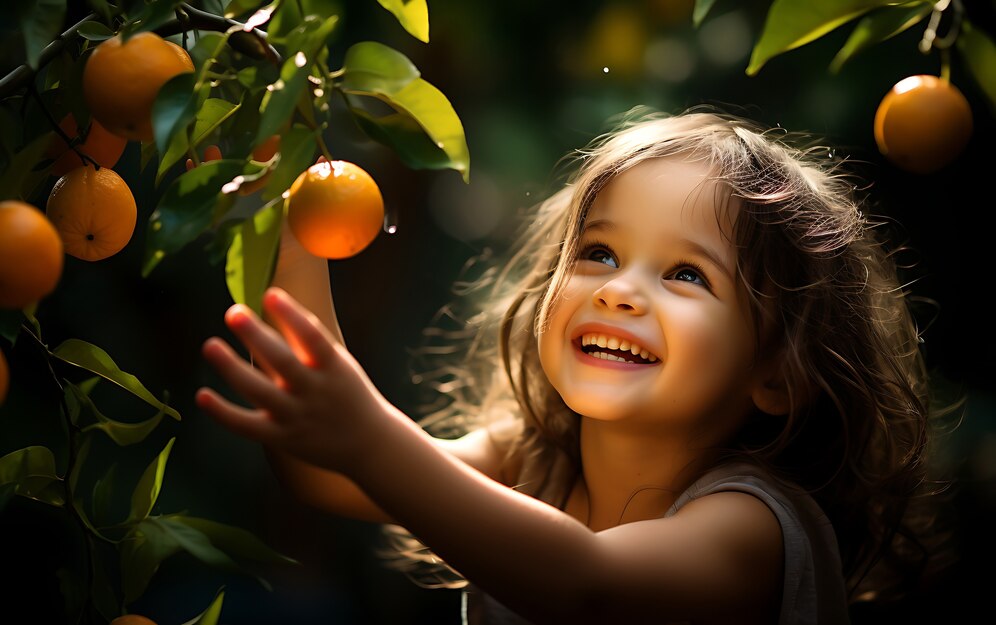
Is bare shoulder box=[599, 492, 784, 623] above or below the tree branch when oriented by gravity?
below

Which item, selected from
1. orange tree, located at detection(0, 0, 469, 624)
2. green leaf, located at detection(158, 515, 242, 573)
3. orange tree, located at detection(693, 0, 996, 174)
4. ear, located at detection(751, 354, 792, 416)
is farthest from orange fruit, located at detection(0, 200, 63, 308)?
ear, located at detection(751, 354, 792, 416)

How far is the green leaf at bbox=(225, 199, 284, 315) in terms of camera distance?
0.53m

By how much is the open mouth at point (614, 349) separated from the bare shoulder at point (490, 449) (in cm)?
22

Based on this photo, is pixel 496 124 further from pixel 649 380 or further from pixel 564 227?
pixel 649 380

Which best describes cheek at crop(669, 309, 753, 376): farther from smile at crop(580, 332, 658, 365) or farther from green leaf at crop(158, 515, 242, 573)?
green leaf at crop(158, 515, 242, 573)

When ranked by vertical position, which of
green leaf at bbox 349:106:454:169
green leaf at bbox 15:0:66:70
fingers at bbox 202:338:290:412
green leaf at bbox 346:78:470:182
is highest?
green leaf at bbox 15:0:66:70

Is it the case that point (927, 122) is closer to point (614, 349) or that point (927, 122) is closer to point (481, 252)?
point (614, 349)

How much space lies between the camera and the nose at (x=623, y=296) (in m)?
0.77

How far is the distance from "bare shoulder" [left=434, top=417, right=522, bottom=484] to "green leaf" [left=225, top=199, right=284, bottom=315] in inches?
18.1

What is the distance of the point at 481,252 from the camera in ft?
4.27

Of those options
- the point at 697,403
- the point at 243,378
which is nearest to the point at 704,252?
the point at 697,403

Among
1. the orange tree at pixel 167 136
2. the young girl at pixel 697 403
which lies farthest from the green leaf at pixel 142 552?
the young girl at pixel 697 403

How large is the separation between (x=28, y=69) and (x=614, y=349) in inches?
18.8

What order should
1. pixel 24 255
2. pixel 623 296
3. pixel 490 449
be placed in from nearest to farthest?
pixel 24 255 → pixel 623 296 → pixel 490 449
